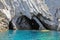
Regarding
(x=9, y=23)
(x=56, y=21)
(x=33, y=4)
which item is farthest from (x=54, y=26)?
(x=9, y=23)

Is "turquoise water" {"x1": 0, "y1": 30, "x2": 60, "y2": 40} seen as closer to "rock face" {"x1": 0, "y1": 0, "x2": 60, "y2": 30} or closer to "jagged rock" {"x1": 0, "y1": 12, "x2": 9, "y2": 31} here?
"jagged rock" {"x1": 0, "y1": 12, "x2": 9, "y2": 31}

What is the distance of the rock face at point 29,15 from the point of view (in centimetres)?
2241

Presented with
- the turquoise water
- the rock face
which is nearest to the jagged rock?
the rock face

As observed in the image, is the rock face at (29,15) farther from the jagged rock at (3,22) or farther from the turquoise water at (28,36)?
the turquoise water at (28,36)

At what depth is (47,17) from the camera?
74.9 feet

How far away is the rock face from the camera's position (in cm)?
2241

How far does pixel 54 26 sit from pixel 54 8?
151 inches

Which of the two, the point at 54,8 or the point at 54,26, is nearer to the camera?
the point at 54,26

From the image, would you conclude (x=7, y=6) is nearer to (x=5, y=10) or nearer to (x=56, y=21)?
(x=5, y=10)

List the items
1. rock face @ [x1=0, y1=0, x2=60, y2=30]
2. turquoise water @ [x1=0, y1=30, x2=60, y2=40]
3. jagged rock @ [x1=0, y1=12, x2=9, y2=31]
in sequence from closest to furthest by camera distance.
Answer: turquoise water @ [x1=0, y1=30, x2=60, y2=40] → jagged rock @ [x1=0, y1=12, x2=9, y2=31] → rock face @ [x1=0, y1=0, x2=60, y2=30]

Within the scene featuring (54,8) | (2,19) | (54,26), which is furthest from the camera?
(54,8)

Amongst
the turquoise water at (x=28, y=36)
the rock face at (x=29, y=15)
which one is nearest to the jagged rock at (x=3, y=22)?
the rock face at (x=29, y=15)

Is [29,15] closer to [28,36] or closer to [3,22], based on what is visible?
[3,22]

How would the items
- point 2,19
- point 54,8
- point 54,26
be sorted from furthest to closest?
point 54,8 → point 54,26 → point 2,19
